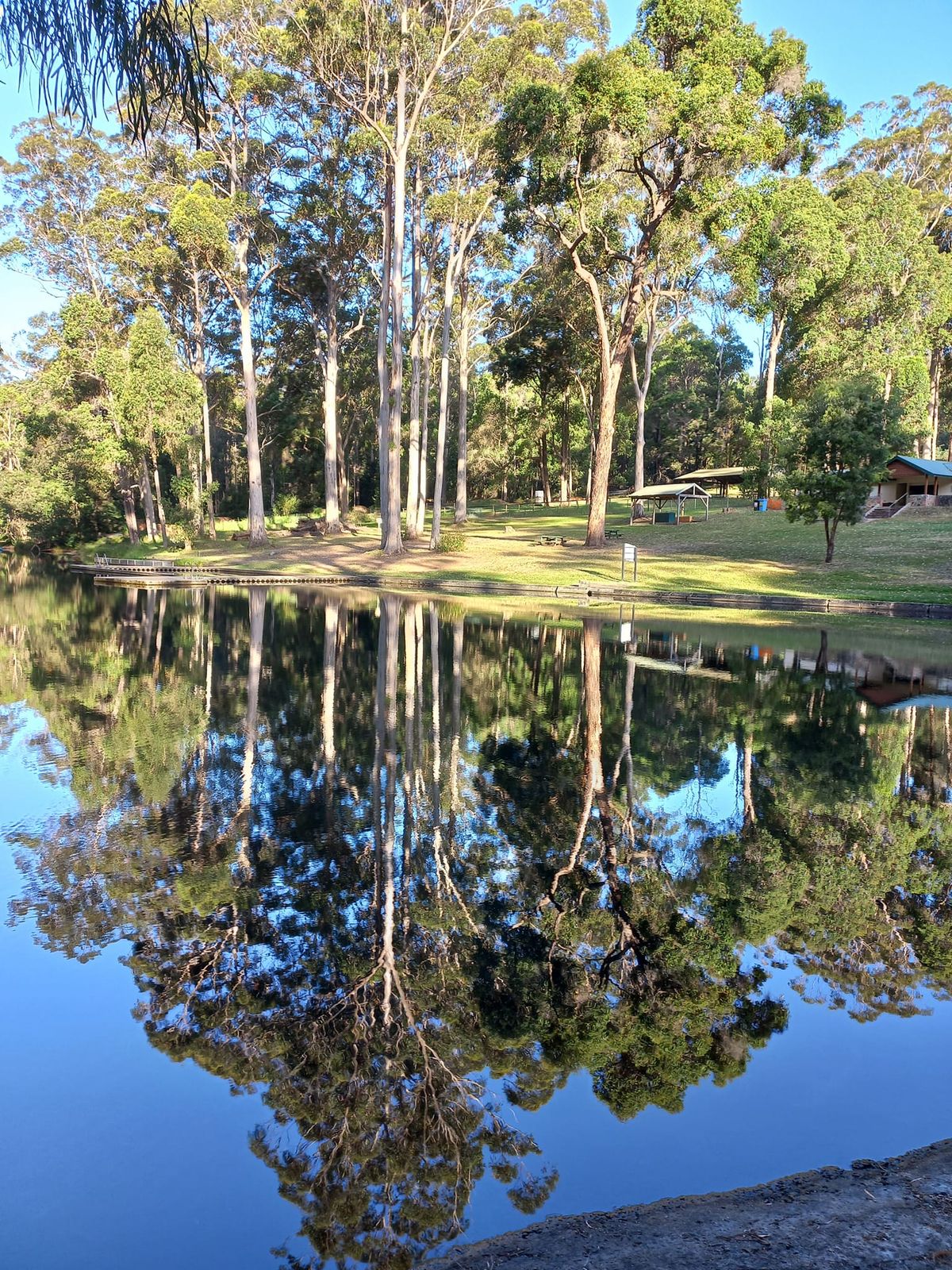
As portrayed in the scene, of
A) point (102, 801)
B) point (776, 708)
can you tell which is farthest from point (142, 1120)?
point (776, 708)

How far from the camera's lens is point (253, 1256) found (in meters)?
3.29

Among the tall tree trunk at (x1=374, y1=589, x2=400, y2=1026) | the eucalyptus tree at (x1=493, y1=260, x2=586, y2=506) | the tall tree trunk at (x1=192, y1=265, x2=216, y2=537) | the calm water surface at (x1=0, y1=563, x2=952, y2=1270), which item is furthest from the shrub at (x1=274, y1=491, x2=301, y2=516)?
the calm water surface at (x1=0, y1=563, x2=952, y2=1270)

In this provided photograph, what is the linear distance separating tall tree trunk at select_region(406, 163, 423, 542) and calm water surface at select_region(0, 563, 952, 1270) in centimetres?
3235

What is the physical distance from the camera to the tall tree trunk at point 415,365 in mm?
41812

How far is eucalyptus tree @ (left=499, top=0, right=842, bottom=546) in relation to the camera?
97.0 ft

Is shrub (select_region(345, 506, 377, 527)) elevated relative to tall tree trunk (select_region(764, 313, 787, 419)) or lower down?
lower down

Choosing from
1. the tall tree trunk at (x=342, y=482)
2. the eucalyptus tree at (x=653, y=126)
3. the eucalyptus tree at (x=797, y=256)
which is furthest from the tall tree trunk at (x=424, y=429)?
the eucalyptus tree at (x=797, y=256)

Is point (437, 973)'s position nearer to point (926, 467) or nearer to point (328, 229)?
point (328, 229)

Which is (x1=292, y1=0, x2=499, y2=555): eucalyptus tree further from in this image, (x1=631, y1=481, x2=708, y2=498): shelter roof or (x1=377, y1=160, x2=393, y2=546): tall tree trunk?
(x1=631, y1=481, x2=708, y2=498): shelter roof

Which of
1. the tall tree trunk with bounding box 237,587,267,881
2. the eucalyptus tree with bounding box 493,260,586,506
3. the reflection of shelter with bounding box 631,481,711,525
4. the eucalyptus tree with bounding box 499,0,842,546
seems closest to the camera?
the tall tree trunk with bounding box 237,587,267,881

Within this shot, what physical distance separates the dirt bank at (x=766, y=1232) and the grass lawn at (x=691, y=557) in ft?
89.1

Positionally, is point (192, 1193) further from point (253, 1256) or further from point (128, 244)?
point (128, 244)

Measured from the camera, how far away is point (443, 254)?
48781 millimetres

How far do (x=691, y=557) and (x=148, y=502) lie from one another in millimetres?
33696
